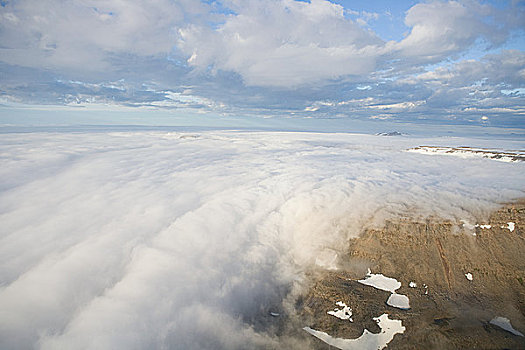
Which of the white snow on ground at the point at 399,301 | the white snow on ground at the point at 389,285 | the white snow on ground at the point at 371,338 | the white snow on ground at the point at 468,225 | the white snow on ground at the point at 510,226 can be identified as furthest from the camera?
the white snow on ground at the point at 468,225

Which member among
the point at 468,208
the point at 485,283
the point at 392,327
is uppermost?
the point at 468,208

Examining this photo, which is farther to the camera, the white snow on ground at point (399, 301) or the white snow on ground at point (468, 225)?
the white snow on ground at point (468, 225)

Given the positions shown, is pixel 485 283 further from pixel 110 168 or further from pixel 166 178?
pixel 110 168

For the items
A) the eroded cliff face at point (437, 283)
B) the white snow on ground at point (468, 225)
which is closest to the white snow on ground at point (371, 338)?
the eroded cliff face at point (437, 283)

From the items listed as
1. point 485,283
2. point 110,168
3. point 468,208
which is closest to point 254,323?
point 485,283

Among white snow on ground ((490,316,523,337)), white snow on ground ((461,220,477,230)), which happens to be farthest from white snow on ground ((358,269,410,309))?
white snow on ground ((461,220,477,230))

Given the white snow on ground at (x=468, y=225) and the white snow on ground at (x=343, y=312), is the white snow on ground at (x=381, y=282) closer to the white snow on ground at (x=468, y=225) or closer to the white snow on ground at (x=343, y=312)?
the white snow on ground at (x=343, y=312)
